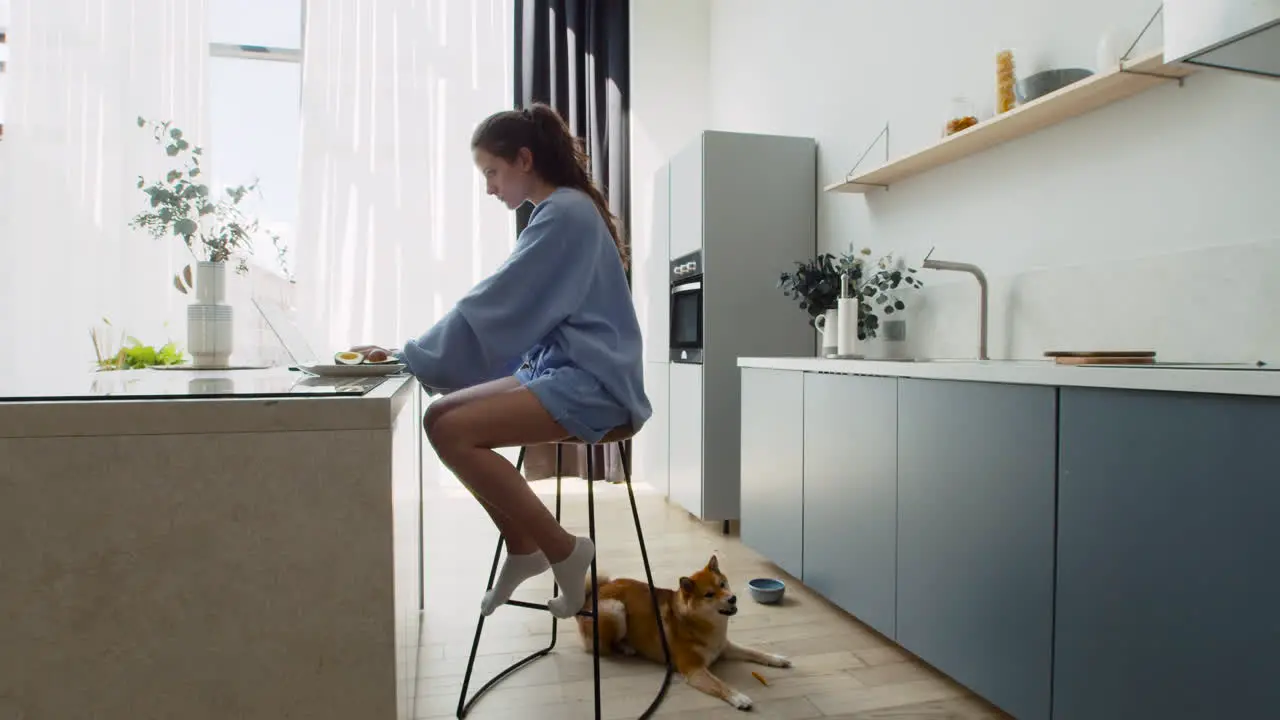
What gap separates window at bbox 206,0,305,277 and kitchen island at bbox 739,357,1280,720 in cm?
346

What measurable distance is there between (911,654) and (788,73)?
8.67 feet

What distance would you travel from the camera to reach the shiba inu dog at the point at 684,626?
183cm

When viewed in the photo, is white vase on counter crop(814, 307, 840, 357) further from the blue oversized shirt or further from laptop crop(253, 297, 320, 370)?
laptop crop(253, 297, 320, 370)

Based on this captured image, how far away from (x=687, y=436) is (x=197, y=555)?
8.84 ft

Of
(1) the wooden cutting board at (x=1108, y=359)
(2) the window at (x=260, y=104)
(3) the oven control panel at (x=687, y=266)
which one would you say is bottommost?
(1) the wooden cutting board at (x=1108, y=359)

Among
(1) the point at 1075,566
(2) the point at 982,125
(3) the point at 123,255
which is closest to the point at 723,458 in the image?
(2) the point at 982,125

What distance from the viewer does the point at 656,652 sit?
1957 mm

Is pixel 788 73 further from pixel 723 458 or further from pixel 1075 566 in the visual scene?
pixel 1075 566

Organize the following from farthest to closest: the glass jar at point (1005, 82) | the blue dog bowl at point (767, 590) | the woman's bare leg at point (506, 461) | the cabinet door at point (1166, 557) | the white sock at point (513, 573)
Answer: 1. the blue dog bowl at point (767, 590)
2. the glass jar at point (1005, 82)
3. the white sock at point (513, 573)
4. the woman's bare leg at point (506, 461)
5. the cabinet door at point (1166, 557)

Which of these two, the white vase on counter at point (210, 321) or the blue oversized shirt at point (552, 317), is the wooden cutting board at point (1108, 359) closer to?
the blue oversized shirt at point (552, 317)

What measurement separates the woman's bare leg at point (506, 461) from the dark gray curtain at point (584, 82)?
297 centimetres

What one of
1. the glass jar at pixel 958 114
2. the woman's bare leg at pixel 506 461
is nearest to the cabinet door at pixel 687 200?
the glass jar at pixel 958 114

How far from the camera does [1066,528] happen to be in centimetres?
137

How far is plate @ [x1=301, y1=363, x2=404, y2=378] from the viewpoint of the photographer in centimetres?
125
